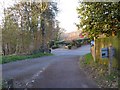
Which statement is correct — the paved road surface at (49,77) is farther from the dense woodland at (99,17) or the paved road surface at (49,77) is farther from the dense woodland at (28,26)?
the dense woodland at (28,26)

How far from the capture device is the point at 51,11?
46.6 meters

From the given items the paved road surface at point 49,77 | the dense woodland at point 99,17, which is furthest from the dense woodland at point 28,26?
the paved road surface at point 49,77

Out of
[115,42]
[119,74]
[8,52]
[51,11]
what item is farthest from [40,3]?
[119,74]

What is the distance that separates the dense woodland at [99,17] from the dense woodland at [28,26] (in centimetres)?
1439

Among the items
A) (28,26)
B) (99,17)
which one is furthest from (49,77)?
(28,26)

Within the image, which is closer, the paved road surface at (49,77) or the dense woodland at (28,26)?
the paved road surface at (49,77)

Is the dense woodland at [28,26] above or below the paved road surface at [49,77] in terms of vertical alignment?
above

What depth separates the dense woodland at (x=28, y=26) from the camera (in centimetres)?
3634

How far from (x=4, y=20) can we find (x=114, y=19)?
17991 mm

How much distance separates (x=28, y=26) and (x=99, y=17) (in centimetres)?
2308

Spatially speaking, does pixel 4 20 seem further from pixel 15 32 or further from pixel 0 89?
pixel 0 89

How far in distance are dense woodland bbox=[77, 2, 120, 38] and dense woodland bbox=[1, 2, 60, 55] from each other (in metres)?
14.4

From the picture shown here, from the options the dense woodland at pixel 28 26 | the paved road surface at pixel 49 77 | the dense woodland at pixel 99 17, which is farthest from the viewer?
the dense woodland at pixel 28 26

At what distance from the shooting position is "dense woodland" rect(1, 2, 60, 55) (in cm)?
3634
